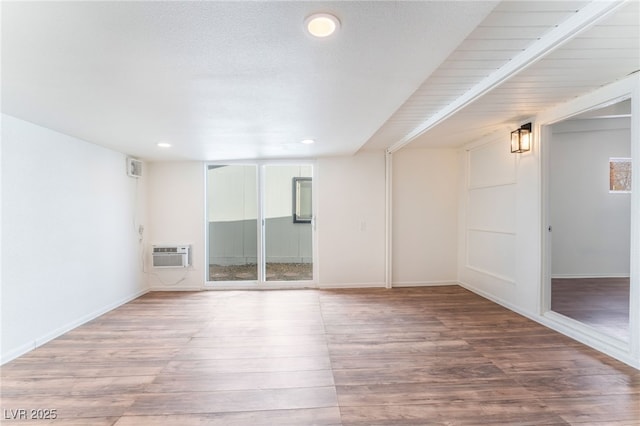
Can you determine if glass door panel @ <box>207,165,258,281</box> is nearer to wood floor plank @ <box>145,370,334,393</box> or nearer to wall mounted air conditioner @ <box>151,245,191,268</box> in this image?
wall mounted air conditioner @ <box>151,245,191,268</box>

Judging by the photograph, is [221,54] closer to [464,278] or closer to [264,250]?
[264,250]

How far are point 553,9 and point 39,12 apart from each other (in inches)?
95.1

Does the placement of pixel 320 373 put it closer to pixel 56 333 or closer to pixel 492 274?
pixel 56 333

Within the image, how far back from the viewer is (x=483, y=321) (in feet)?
10.4

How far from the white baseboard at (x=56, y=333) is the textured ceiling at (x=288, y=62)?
6.52 feet

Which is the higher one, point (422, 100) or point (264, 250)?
point (422, 100)

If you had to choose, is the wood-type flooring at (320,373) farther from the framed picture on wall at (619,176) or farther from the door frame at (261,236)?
the framed picture on wall at (619,176)

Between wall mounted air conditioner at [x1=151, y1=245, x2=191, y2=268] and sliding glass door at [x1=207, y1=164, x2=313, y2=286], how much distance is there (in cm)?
38

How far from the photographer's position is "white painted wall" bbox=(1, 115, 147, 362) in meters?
2.47

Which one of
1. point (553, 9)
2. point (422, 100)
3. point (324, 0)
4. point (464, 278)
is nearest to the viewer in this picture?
point (324, 0)

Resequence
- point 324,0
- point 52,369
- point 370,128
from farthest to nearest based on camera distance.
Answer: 1. point 370,128
2. point 52,369
3. point 324,0

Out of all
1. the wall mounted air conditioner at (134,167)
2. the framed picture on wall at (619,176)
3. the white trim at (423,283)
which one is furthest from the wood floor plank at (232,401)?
the framed picture on wall at (619,176)

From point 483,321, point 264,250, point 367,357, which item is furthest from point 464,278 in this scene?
point 264,250

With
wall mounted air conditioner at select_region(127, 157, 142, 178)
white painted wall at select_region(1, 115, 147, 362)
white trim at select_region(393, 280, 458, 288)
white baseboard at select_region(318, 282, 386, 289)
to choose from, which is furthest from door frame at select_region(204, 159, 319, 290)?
white trim at select_region(393, 280, 458, 288)
